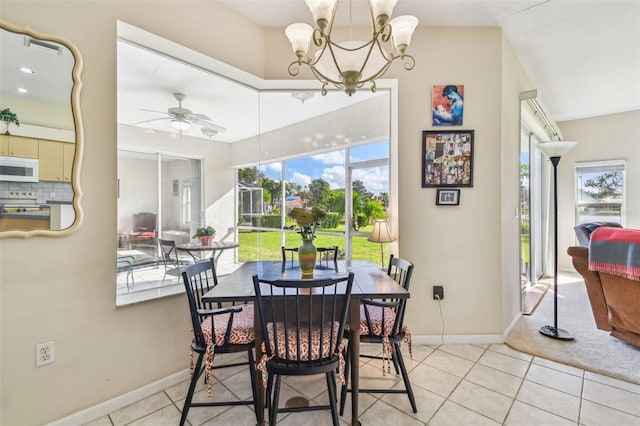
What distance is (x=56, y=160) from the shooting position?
1658 mm

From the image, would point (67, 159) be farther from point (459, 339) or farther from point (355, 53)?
point (459, 339)

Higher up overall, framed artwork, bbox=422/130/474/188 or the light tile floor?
framed artwork, bbox=422/130/474/188

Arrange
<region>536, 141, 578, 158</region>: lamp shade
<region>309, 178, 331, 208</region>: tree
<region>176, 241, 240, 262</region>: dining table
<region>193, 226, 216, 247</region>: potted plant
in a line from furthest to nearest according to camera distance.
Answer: <region>309, 178, 331, 208</region>: tree → <region>193, 226, 216, 247</region>: potted plant → <region>176, 241, 240, 262</region>: dining table → <region>536, 141, 578, 158</region>: lamp shade

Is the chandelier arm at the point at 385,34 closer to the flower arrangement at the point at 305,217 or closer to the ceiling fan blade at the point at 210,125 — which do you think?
the flower arrangement at the point at 305,217

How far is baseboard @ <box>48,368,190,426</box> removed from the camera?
1.70m

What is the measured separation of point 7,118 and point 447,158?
3123 millimetres

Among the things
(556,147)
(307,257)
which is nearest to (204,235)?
(307,257)

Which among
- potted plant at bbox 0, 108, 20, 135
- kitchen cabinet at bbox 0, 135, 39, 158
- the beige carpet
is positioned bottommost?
the beige carpet

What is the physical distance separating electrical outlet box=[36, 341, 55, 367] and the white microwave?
3.06 ft

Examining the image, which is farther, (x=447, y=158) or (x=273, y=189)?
(x=273, y=189)

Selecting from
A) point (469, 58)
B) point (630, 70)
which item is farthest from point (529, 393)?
point (630, 70)

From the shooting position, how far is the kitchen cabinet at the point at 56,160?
1.63 metres

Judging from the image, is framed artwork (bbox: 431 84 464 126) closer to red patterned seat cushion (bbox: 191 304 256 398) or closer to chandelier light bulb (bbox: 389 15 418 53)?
chandelier light bulb (bbox: 389 15 418 53)

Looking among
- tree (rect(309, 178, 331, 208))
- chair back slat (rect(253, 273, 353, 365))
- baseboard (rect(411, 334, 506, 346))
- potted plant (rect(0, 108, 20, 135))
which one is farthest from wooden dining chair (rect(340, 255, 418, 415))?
tree (rect(309, 178, 331, 208))
